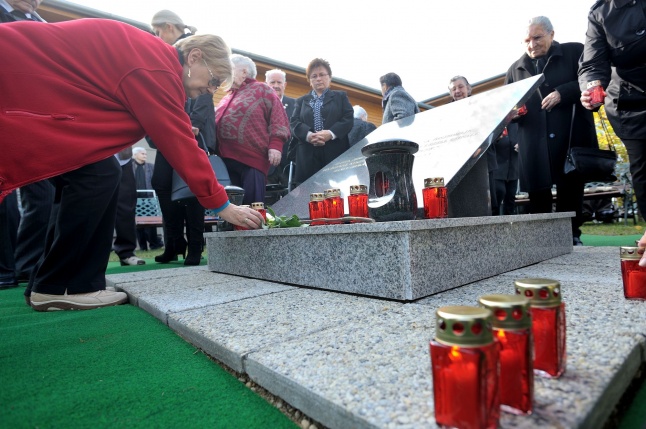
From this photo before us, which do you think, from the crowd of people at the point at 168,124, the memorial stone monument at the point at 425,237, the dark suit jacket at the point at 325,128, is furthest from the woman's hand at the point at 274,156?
the dark suit jacket at the point at 325,128

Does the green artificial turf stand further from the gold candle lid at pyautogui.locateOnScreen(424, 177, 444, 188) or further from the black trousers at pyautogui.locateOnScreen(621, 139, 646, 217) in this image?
the black trousers at pyautogui.locateOnScreen(621, 139, 646, 217)

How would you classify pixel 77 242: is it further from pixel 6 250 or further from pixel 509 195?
pixel 509 195

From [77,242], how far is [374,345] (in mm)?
1565

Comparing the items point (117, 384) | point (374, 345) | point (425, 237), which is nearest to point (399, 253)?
point (425, 237)

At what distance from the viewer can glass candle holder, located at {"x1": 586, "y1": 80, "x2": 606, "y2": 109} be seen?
253 cm

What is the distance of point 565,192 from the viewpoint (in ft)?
10.8

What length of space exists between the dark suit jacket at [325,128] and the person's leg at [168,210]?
1305 millimetres

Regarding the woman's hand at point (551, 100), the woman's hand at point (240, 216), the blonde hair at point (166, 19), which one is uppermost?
the blonde hair at point (166, 19)

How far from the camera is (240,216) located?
78.1 inches

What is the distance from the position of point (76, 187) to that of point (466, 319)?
191 centimetres

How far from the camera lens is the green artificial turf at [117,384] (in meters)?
0.84

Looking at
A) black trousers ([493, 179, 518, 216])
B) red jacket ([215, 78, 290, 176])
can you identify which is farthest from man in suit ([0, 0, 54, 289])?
black trousers ([493, 179, 518, 216])

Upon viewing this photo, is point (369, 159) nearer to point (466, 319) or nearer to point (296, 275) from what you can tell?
point (296, 275)

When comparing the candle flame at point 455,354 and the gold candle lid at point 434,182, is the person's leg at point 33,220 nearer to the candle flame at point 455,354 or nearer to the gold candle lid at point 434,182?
the gold candle lid at point 434,182
